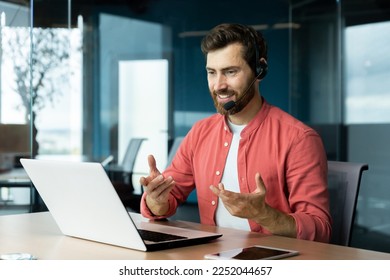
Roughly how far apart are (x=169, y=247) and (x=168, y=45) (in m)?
3.74

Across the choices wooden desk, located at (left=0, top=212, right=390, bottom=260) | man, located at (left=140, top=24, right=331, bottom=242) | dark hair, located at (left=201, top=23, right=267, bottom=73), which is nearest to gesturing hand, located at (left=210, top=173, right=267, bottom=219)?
wooden desk, located at (left=0, top=212, right=390, bottom=260)

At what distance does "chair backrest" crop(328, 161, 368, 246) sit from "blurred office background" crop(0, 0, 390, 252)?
263 centimetres

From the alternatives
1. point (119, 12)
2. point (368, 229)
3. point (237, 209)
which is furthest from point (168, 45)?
point (237, 209)

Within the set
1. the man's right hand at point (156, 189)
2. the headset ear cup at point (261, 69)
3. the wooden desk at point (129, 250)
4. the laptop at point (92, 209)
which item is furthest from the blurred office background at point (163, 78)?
the laptop at point (92, 209)

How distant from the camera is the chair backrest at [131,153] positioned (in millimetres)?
5285

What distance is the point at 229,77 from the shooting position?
2.31 meters

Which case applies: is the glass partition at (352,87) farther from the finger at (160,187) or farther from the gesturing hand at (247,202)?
the gesturing hand at (247,202)

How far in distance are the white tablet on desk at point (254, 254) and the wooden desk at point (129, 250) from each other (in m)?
0.04

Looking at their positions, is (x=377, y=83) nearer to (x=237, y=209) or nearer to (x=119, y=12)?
(x=119, y=12)

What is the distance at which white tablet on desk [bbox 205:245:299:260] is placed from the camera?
150 centimetres

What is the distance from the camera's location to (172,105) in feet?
17.4

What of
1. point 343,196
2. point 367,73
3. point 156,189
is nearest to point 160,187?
point 156,189

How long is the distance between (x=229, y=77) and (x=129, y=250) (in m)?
0.88

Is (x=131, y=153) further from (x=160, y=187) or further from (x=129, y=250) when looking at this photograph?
(x=129, y=250)
